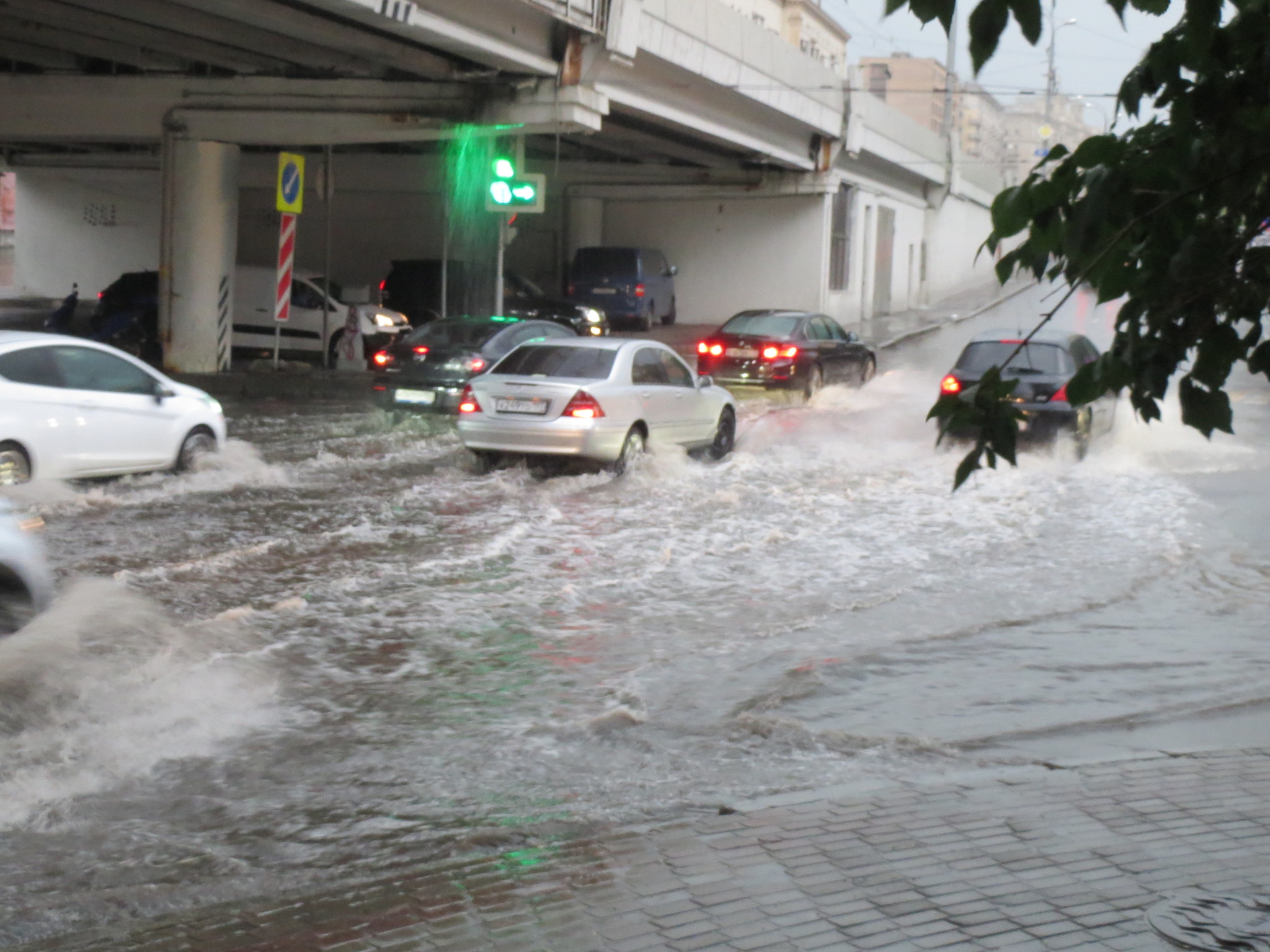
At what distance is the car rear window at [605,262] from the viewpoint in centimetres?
3794

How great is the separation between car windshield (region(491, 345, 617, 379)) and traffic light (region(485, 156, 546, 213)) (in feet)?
27.4

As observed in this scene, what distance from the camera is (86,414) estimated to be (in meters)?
12.5

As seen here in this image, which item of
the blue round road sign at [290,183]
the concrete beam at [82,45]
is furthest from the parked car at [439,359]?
the concrete beam at [82,45]

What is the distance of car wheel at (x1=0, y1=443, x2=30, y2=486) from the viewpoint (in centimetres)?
1164

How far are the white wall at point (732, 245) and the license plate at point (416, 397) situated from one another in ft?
79.1

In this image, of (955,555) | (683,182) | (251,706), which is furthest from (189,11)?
(683,182)

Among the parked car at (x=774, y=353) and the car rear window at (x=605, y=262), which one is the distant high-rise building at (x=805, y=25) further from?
the parked car at (x=774, y=353)

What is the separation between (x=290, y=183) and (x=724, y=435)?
27.8 feet

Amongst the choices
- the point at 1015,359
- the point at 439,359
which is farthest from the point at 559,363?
the point at 1015,359

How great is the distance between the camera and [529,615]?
29.4ft

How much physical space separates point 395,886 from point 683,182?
37927 mm

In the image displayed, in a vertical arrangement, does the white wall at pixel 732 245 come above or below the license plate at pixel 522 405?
above

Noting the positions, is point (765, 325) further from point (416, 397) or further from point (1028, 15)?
point (1028, 15)

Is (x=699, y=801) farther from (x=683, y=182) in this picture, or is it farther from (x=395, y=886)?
(x=683, y=182)
